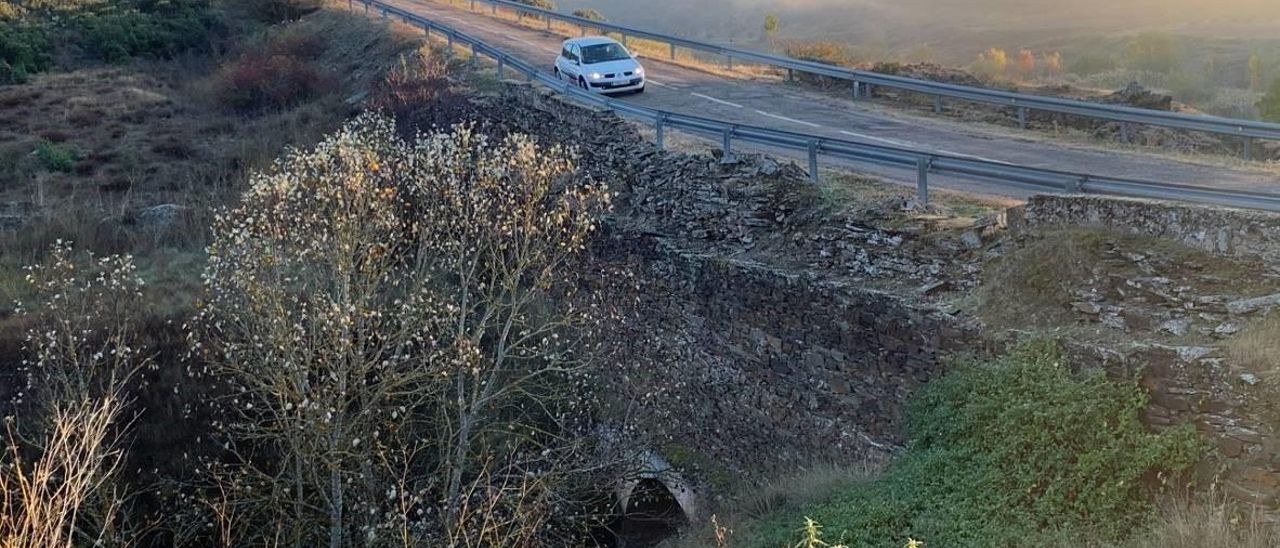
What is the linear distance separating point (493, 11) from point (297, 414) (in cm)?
2896

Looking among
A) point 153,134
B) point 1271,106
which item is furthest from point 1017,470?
point 153,134

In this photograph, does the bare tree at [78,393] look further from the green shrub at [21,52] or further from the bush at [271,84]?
the green shrub at [21,52]

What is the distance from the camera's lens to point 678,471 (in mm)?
13789

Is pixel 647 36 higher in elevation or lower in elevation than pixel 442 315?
higher

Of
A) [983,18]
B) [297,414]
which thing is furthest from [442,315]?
[983,18]

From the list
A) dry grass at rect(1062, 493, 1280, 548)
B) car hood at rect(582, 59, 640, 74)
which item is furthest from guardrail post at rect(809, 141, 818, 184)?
car hood at rect(582, 59, 640, 74)

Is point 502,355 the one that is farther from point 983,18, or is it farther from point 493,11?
point 983,18

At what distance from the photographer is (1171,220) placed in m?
9.59

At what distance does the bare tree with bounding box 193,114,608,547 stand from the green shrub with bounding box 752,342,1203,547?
4.71 metres

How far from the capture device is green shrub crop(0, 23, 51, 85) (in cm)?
3441

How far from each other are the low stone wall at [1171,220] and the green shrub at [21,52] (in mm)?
36017

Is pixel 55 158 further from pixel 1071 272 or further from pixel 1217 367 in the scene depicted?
pixel 1217 367

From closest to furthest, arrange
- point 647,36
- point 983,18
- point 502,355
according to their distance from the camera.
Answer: point 502,355 → point 647,36 → point 983,18

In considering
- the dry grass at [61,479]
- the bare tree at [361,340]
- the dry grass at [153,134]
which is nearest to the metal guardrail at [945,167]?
the bare tree at [361,340]
